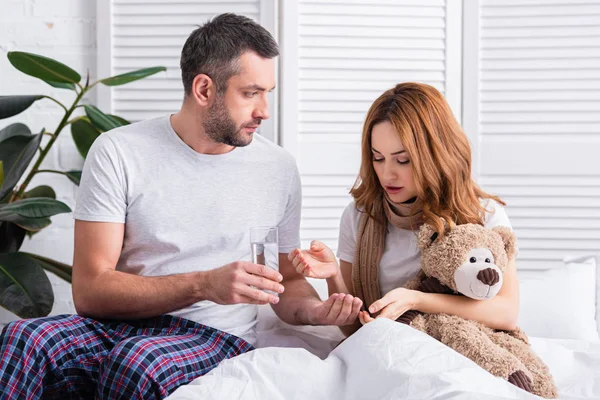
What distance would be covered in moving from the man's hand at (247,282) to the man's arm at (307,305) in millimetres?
168

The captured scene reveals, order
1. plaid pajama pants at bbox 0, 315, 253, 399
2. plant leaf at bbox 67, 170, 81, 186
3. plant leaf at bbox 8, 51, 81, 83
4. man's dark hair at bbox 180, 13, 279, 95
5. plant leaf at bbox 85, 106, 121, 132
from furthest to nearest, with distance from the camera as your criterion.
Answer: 1. plant leaf at bbox 67, 170, 81, 186
2. plant leaf at bbox 85, 106, 121, 132
3. plant leaf at bbox 8, 51, 81, 83
4. man's dark hair at bbox 180, 13, 279, 95
5. plaid pajama pants at bbox 0, 315, 253, 399

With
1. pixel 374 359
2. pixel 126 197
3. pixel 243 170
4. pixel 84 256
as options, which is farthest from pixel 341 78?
pixel 374 359

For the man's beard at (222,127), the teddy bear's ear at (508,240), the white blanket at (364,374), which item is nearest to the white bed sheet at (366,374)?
the white blanket at (364,374)

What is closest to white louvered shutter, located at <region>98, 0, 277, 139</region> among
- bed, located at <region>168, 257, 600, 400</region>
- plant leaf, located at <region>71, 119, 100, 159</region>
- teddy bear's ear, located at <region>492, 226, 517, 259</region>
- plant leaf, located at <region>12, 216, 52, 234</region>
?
plant leaf, located at <region>71, 119, 100, 159</region>

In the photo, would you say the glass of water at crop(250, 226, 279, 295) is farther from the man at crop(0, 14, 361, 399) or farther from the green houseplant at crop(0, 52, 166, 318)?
the green houseplant at crop(0, 52, 166, 318)

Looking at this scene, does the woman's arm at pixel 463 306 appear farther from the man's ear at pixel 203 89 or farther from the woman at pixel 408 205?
the man's ear at pixel 203 89

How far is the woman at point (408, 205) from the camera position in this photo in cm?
160

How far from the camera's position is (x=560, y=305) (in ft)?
6.48

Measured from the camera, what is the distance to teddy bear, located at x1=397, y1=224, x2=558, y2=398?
1457mm

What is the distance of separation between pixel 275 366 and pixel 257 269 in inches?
8.4

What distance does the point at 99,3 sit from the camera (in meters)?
2.55

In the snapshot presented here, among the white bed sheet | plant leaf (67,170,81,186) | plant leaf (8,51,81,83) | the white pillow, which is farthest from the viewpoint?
plant leaf (67,170,81,186)

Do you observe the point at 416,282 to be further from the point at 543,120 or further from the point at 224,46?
the point at 543,120

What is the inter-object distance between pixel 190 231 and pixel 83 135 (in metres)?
0.78
